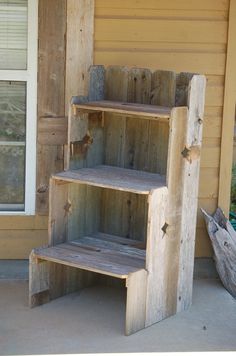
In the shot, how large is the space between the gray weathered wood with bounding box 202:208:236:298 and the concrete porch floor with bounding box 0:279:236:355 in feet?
0.30

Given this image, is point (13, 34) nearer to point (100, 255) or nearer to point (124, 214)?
point (124, 214)

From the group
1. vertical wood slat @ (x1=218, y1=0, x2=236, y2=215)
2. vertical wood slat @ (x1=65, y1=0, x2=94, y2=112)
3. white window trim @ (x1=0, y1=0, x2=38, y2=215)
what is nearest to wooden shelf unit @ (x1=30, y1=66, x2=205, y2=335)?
vertical wood slat @ (x1=65, y1=0, x2=94, y2=112)

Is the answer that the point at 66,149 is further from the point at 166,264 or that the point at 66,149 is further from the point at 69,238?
the point at 166,264

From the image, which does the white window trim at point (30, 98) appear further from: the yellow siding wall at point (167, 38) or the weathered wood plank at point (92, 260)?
the weathered wood plank at point (92, 260)

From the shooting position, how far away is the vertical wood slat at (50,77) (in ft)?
20.8

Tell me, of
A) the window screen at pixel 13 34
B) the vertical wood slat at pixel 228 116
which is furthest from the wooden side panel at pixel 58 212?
the vertical wood slat at pixel 228 116

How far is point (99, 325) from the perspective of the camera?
18.9ft

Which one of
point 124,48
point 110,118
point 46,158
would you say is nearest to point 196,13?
point 124,48

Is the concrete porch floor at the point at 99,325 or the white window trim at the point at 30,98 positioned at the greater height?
the white window trim at the point at 30,98

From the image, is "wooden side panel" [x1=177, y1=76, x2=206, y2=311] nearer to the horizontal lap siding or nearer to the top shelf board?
the top shelf board

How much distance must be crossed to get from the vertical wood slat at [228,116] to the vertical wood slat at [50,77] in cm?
114

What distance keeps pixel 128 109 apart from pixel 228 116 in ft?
3.53

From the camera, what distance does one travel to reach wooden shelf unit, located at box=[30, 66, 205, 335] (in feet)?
18.6

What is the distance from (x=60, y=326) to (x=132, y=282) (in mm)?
562
